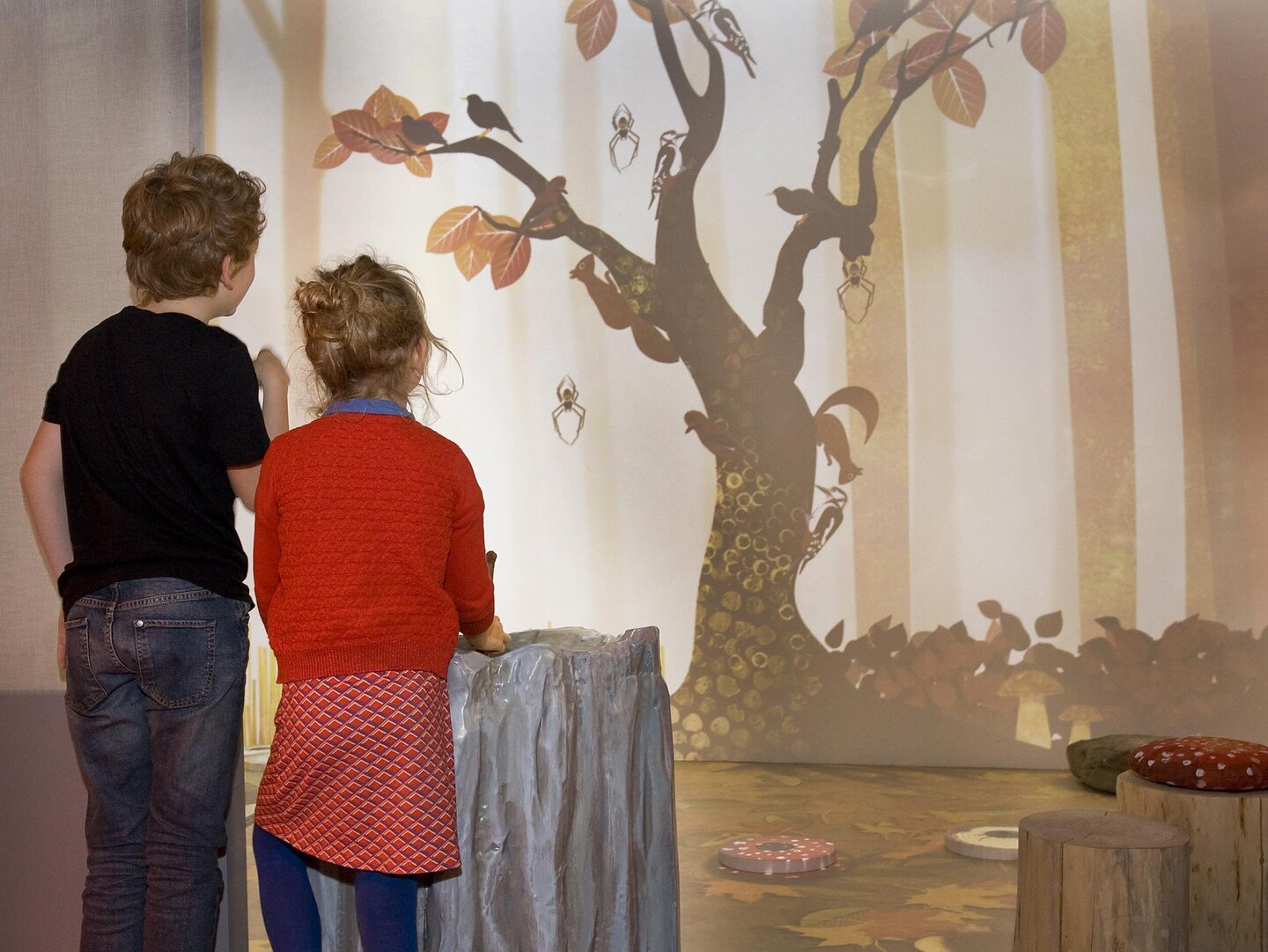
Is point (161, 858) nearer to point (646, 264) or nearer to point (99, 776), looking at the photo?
point (99, 776)

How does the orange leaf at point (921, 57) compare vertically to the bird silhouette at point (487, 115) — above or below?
above

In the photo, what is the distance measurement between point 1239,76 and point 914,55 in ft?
2.97

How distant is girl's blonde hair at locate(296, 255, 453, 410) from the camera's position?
1464mm

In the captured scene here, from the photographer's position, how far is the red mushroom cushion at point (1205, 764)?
205cm

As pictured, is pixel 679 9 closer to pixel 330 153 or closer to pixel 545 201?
pixel 545 201

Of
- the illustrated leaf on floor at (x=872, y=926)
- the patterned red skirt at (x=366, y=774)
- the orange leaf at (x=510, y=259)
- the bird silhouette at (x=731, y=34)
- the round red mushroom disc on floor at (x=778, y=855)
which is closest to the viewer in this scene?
the patterned red skirt at (x=366, y=774)

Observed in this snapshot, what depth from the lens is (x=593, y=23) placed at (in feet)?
12.6

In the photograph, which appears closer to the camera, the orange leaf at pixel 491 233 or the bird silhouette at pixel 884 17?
the bird silhouette at pixel 884 17

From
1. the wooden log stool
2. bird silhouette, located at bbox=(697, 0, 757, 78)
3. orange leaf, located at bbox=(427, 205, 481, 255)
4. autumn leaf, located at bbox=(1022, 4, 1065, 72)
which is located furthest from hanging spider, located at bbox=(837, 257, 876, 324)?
the wooden log stool

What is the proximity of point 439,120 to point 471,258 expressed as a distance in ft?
1.49

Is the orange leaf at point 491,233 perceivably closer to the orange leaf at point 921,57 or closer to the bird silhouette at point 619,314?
the bird silhouette at point 619,314

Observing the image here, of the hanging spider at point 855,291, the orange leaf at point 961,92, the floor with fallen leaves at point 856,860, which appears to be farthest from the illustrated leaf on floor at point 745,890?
the orange leaf at point 961,92

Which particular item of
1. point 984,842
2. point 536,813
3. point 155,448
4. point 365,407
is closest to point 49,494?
point 155,448

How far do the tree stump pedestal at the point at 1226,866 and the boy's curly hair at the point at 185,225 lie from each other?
64.1 inches
